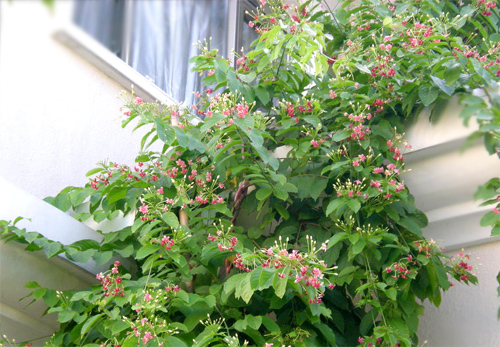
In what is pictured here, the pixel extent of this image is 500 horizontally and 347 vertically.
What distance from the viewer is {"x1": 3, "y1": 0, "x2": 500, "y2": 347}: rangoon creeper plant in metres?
2.12

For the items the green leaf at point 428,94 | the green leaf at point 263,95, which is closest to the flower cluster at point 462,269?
the green leaf at point 428,94

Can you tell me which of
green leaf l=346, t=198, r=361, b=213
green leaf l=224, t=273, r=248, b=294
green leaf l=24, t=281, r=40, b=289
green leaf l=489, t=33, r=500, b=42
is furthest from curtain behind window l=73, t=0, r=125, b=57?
green leaf l=489, t=33, r=500, b=42

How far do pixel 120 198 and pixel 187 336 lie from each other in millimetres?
613

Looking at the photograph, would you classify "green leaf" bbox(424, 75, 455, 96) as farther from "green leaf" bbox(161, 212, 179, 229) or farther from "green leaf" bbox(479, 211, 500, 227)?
"green leaf" bbox(161, 212, 179, 229)

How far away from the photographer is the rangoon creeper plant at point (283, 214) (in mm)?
2117

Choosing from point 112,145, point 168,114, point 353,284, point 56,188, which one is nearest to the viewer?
point 353,284

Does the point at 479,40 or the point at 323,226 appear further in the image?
the point at 479,40

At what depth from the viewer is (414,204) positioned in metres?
2.50

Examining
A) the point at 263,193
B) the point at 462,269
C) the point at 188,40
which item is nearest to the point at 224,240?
the point at 263,193

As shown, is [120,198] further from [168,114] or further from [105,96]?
[105,96]

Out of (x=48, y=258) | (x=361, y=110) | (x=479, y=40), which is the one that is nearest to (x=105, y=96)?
(x=48, y=258)

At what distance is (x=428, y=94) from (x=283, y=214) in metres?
0.71

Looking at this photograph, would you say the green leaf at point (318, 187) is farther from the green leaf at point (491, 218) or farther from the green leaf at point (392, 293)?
the green leaf at point (491, 218)

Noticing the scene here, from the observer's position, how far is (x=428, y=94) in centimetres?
241
